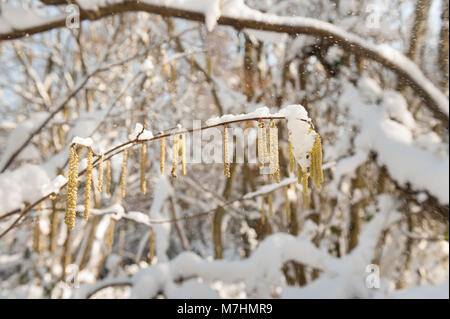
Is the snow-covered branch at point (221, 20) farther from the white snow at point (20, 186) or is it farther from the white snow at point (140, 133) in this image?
the white snow at point (140, 133)

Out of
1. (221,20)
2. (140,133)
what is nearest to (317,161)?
(140,133)

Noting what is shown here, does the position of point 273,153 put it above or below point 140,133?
below

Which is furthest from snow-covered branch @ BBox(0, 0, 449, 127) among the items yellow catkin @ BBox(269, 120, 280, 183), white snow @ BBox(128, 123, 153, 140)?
yellow catkin @ BBox(269, 120, 280, 183)

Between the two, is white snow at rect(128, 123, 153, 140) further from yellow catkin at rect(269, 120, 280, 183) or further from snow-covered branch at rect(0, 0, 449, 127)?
snow-covered branch at rect(0, 0, 449, 127)

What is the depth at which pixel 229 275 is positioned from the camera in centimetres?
260

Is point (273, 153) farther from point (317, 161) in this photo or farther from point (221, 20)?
point (221, 20)

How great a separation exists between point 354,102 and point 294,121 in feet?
6.34

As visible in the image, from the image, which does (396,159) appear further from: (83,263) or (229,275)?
(83,263)

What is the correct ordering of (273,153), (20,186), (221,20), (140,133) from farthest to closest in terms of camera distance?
(221,20)
(20,186)
(140,133)
(273,153)

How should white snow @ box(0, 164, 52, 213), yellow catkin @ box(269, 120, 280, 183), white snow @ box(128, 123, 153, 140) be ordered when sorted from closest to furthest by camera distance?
1. yellow catkin @ box(269, 120, 280, 183)
2. white snow @ box(128, 123, 153, 140)
3. white snow @ box(0, 164, 52, 213)

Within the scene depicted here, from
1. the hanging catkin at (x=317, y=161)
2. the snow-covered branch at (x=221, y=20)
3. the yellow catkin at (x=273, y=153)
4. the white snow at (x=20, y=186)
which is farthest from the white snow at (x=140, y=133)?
the snow-covered branch at (x=221, y=20)

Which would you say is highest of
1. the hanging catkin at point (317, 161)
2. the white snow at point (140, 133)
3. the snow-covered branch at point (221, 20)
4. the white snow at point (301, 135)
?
the snow-covered branch at point (221, 20)

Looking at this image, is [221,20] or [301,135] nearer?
[301,135]

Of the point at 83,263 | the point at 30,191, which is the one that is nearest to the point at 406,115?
the point at 30,191
